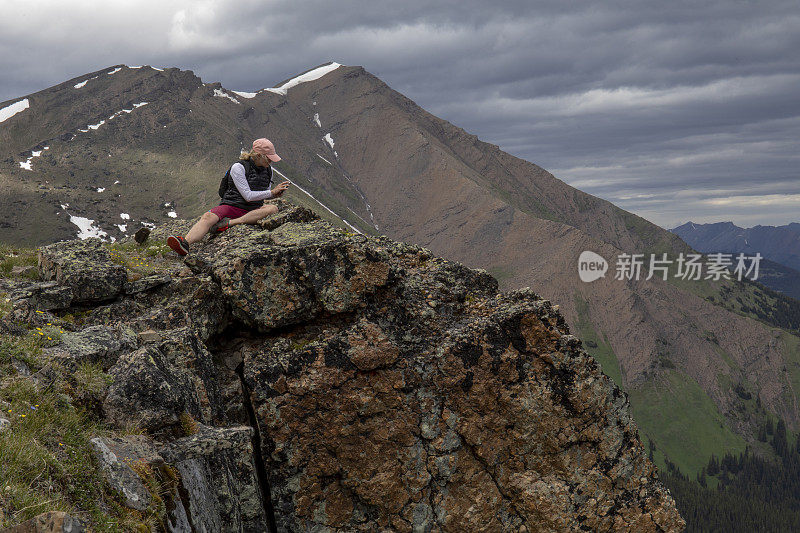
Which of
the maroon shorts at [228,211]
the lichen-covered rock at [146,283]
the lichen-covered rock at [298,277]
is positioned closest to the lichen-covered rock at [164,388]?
the lichen-covered rock at [298,277]

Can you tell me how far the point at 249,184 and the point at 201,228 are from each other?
7.91 ft

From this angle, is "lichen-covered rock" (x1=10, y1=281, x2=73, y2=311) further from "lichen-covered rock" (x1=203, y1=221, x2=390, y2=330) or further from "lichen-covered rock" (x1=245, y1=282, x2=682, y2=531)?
"lichen-covered rock" (x1=245, y1=282, x2=682, y2=531)

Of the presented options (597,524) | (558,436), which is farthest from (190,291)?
(597,524)

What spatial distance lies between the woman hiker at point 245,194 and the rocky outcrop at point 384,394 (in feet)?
7.31

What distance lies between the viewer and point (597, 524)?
14.9 metres

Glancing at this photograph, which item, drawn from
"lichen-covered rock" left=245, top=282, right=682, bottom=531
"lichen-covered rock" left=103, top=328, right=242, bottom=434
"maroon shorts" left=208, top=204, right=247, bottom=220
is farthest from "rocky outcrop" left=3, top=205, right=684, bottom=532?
"maroon shorts" left=208, top=204, right=247, bottom=220

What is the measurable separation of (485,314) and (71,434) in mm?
11855

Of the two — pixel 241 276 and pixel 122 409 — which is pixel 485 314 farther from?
pixel 122 409

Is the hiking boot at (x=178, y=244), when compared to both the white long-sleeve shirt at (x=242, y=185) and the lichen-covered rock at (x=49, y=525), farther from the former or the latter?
the lichen-covered rock at (x=49, y=525)

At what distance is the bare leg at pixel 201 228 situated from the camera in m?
18.0

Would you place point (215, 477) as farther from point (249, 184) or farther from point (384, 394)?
point (249, 184)

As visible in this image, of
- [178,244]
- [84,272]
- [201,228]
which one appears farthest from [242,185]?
[84,272]

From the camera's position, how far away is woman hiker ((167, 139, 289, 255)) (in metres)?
18.4

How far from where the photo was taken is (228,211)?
1905cm
